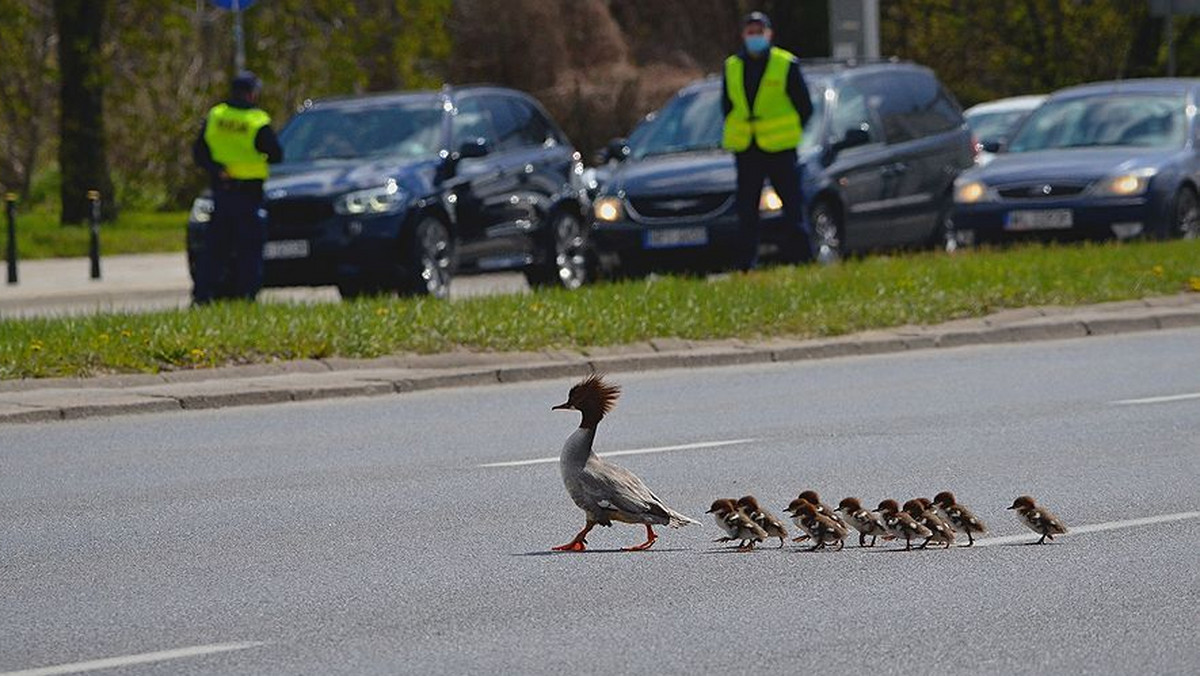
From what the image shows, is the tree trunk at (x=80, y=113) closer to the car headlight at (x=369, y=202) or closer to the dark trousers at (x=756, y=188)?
the car headlight at (x=369, y=202)

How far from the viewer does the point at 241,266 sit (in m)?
20.7

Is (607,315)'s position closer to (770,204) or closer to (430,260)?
(430,260)

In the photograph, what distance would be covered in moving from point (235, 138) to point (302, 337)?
4.44m

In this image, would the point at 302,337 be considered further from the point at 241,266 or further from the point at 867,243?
the point at 867,243

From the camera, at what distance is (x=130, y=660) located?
755 cm

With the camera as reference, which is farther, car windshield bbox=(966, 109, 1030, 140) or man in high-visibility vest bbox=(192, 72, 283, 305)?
car windshield bbox=(966, 109, 1030, 140)

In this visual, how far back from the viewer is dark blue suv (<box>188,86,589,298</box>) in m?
21.9

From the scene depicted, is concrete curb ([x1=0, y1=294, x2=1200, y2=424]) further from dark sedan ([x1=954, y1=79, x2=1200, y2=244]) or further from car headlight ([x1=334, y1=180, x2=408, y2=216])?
car headlight ([x1=334, y1=180, x2=408, y2=216])

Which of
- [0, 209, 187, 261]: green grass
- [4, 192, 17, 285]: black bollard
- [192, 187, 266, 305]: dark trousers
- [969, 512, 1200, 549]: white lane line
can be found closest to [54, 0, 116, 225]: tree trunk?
[0, 209, 187, 261]: green grass

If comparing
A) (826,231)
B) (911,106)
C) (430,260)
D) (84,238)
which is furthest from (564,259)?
(84,238)

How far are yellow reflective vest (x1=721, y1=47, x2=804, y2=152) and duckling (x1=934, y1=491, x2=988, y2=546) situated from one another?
40.0 ft

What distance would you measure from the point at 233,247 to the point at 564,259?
4.07 meters

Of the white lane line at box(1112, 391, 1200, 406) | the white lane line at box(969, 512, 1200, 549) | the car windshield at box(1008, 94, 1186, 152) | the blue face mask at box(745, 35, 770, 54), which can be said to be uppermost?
the blue face mask at box(745, 35, 770, 54)

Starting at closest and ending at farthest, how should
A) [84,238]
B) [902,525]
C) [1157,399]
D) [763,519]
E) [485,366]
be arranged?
[902,525], [763,519], [1157,399], [485,366], [84,238]
